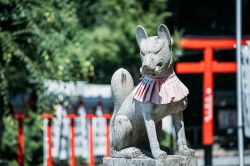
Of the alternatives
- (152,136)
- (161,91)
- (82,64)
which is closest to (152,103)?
(161,91)

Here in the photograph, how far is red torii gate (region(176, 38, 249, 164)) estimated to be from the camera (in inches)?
658

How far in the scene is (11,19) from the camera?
13.3 m

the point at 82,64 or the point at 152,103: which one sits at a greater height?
the point at 82,64

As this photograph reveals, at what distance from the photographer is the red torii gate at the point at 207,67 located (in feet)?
54.8

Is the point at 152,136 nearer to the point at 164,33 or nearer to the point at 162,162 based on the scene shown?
the point at 162,162

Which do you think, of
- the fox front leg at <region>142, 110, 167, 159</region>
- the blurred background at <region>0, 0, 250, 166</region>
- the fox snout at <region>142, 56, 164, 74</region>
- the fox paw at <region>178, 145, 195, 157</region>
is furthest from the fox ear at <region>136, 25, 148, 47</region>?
the blurred background at <region>0, 0, 250, 166</region>

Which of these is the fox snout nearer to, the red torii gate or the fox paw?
the fox paw

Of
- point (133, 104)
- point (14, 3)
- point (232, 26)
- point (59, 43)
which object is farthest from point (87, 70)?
point (232, 26)

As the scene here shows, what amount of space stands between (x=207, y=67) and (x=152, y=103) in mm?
9608

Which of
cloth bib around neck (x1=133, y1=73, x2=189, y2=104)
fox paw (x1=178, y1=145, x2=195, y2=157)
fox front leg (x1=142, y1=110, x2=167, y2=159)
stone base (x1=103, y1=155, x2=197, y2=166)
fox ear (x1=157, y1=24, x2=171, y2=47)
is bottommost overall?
stone base (x1=103, y1=155, x2=197, y2=166)

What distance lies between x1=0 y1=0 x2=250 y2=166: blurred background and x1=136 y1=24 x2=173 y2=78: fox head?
513cm

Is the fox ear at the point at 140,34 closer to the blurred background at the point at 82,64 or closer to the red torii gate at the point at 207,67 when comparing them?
the blurred background at the point at 82,64

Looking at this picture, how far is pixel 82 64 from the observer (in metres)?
13.4

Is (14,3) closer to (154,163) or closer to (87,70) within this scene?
(87,70)
